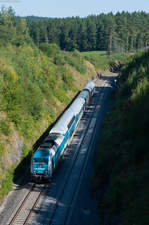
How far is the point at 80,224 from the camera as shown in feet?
57.3

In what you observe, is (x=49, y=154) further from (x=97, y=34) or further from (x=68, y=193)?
(x=97, y=34)

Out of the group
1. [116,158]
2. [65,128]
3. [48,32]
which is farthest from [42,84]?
[48,32]

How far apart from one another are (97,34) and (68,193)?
4425 inches

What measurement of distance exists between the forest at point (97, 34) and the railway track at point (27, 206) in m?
97.7

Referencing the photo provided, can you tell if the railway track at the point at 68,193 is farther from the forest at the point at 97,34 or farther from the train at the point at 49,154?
the forest at the point at 97,34

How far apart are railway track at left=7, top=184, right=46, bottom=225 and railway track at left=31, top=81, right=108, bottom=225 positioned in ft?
2.75

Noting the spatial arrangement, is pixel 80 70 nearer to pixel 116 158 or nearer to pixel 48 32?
pixel 116 158

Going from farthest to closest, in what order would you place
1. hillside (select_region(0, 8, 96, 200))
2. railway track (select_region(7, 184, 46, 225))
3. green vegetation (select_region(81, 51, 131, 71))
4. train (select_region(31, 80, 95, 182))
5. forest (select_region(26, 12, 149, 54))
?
forest (select_region(26, 12, 149, 54)), green vegetation (select_region(81, 51, 131, 71)), hillside (select_region(0, 8, 96, 200)), train (select_region(31, 80, 95, 182)), railway track (select_region(7, 184, 46, 225))

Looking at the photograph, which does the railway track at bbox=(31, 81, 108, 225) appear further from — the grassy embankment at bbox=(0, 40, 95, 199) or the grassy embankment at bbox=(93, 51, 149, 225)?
the grassy embankment at bbox=(0, 40, 95, 199)

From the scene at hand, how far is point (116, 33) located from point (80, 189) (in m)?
101

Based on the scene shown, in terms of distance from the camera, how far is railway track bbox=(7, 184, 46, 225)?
1806cm

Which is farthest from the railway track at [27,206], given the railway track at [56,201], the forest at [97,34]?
the forest at [97,34]

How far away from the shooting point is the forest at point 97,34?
113m

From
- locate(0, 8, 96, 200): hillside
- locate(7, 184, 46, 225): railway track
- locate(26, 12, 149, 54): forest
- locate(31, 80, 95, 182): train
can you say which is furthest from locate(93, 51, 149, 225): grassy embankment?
locate(26, 12, 149, 54): forest
